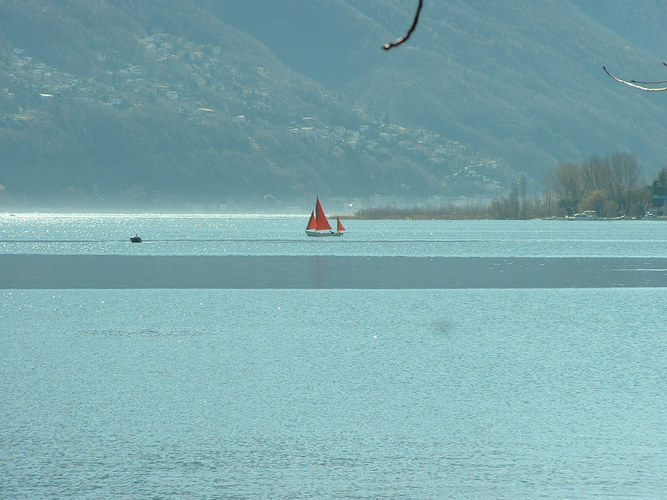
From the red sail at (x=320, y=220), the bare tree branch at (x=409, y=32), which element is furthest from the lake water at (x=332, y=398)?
the red sail at (x=320, y=220)

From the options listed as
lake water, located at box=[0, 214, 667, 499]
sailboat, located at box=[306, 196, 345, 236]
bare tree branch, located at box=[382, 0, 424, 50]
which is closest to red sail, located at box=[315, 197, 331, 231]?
sailboat, located at box=[306, 196, 345, 236]

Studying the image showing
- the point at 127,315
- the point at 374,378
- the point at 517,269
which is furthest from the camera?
the point at 517,269

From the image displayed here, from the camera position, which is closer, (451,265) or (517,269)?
(517,269)

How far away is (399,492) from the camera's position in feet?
40.9

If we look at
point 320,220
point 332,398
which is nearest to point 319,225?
point 320,220

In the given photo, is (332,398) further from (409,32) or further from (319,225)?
(319,225)

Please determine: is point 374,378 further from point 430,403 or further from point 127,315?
point 127,315

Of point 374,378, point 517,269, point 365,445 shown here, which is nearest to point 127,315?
point 374,378

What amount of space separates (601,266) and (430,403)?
5517cm

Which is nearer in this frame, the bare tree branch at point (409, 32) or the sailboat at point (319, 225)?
the bare tree branch at point (409, 32)

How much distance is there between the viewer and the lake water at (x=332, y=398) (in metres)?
13.2

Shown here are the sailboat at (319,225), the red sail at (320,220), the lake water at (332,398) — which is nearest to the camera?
the lake water at (332,398)

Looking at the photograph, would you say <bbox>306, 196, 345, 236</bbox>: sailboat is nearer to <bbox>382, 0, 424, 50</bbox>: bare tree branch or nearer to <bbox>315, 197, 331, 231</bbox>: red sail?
<bbox>315, 197, 331, 231</bbox>: red sail

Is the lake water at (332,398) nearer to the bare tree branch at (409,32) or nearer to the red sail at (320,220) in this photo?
the bare tree branch at (409,32)
